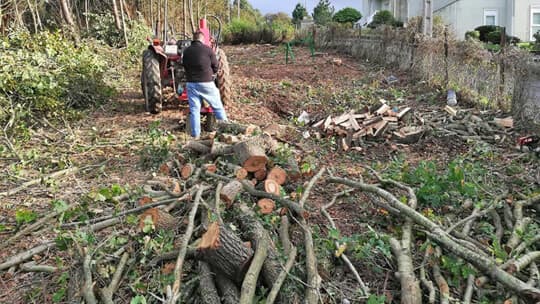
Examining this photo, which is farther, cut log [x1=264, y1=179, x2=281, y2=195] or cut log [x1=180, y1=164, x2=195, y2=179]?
cut log [x1=180, y1=164, x2=195, y2=179]

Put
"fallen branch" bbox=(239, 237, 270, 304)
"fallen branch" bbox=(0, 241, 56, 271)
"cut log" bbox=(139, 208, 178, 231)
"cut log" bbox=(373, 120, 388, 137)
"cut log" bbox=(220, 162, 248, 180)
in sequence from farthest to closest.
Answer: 1. "cut log" bbox=(373, 120, 388, 137)
2. "cut log" bbox=(220, 162, 248, 180)
3. "cut log" bbox=(139, 208, 178, 231)
4. "fallen branch" bbox=(0, 241, 56, 271)
5. "fallen branch" bbox=(239, 237, 270, 304)

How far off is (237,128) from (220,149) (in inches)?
41.4

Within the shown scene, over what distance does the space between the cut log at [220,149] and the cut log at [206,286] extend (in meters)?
1.96

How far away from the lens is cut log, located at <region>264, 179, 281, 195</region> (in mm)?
4558

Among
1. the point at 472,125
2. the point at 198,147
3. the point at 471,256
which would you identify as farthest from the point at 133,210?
the point at 472,125

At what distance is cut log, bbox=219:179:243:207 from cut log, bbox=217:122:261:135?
1.80 m

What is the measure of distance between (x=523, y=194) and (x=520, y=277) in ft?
5.51

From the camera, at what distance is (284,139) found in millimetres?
6824

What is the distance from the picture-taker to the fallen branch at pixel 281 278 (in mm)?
3205

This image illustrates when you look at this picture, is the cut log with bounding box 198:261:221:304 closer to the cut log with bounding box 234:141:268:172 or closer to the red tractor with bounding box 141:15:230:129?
the cut log with bounding box 234:141:268:172

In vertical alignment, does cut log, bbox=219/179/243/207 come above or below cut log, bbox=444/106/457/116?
below

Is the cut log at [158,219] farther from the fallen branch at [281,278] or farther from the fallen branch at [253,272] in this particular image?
the fallen branch at [281,278]

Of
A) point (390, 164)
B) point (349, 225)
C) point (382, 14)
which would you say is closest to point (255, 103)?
point (390, 164)

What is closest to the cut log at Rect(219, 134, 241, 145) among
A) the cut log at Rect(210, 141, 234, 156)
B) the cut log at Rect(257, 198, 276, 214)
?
the cut log at Rect(210, 141, 234, 156)
